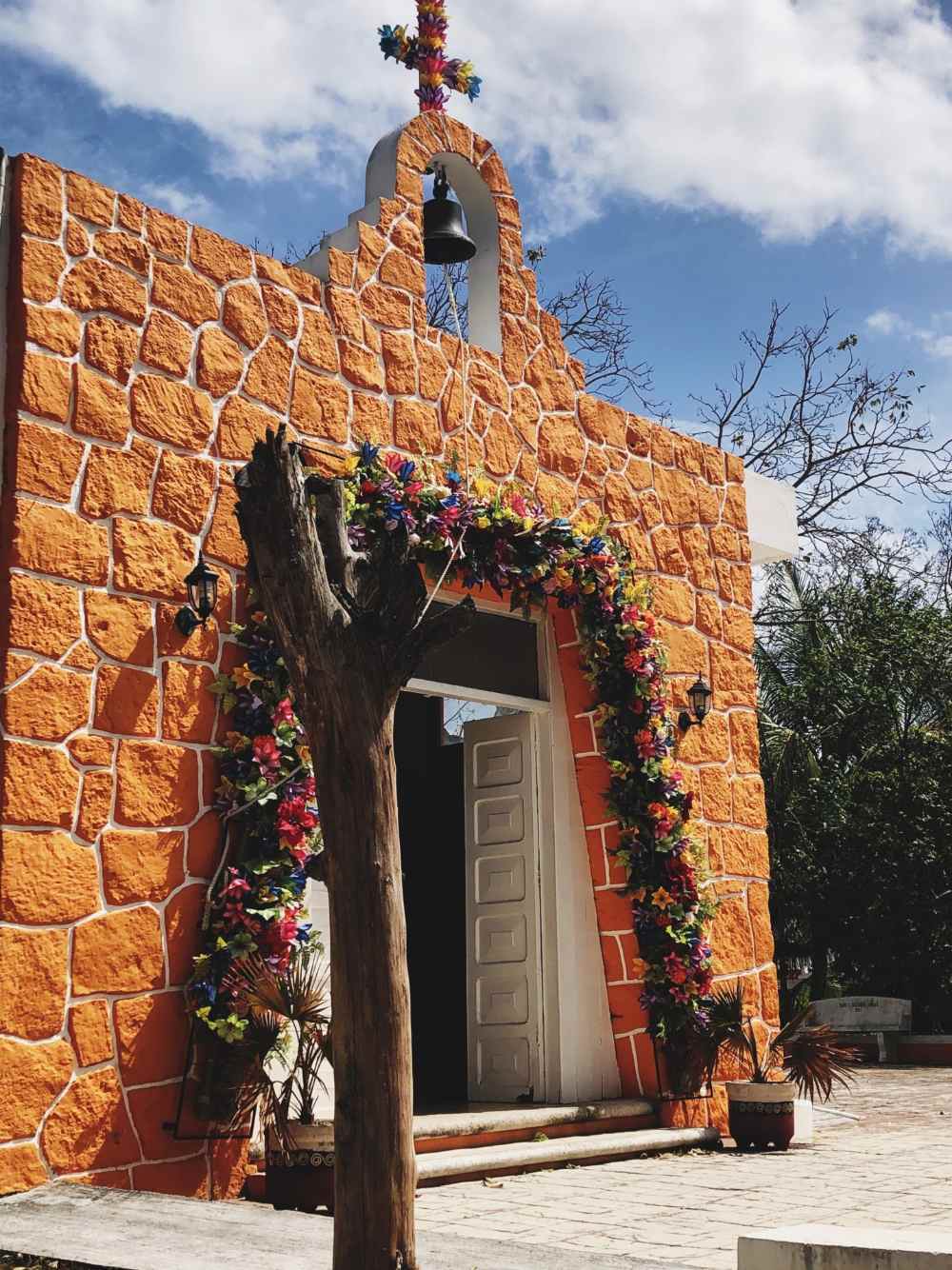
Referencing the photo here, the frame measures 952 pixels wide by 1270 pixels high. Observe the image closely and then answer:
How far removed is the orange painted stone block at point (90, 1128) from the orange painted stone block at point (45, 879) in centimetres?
71

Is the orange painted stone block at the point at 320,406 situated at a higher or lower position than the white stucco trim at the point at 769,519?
lower

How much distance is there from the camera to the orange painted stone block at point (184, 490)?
22.7 feet

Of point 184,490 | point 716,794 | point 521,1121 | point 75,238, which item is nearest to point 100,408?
point 184,490

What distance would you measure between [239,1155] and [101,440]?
3.38 m

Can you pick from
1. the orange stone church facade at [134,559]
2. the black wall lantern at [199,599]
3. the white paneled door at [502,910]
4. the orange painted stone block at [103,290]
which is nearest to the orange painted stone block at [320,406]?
the orange stone church facade at [134,559]

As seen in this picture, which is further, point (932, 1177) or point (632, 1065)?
point (632, 1065)

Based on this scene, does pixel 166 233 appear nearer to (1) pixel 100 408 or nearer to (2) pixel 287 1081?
(1) pixel 100 408

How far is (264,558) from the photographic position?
3.97 metres

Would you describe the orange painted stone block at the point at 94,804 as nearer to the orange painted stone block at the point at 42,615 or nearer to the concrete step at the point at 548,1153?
the orange painted stone block at the point at 42,615

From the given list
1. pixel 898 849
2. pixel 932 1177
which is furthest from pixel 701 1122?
pixel 898 849

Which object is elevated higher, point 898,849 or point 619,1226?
point 898,849

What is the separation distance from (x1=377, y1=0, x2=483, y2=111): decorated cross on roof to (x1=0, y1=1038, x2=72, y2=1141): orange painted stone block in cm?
604

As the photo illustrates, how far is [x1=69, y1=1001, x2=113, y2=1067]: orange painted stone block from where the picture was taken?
20.1 ft

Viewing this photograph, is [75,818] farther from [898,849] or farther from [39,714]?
[898,849]
